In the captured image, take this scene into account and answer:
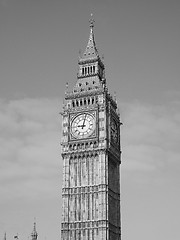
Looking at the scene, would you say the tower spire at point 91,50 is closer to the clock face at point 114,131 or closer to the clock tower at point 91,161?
the clock tower at point 91,161

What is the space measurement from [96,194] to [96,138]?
31.7 ft

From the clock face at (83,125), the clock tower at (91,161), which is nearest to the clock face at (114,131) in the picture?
the clock tower at (91,161)

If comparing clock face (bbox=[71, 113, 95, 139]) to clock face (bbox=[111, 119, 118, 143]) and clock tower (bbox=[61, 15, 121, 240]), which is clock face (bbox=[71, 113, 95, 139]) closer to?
clock tower (bbox=[61, 15, 121, 240])

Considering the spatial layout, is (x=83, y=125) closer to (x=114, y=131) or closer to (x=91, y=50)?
(x=114, y=131)

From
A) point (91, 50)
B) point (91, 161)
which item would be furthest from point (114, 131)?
point (91, 50)

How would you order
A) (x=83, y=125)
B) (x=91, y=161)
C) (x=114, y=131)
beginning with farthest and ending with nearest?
(x=114, y=131)
(x=83, y=125)
(x=91, y=161)

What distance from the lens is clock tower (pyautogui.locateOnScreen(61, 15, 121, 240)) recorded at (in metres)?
90.9

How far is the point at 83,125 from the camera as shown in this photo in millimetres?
97000

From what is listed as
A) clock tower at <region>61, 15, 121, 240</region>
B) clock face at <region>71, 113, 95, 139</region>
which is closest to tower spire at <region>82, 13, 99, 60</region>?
clock tower at <region>61, 15, 121, 240</region>

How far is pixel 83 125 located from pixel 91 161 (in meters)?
6.78

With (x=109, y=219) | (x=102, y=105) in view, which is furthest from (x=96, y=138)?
(x=109, y=219)

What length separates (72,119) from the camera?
98.2m

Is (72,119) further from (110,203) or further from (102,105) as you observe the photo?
(110,203)

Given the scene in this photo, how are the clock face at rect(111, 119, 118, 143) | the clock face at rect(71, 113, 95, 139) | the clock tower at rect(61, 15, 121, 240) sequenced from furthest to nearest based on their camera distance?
1. the clock face at rect(111, 119, 118, 143)
2. the clock face at rect(71, 113, 95, 139)
3. the clock tower at rect(61, 15, 121, 240)
